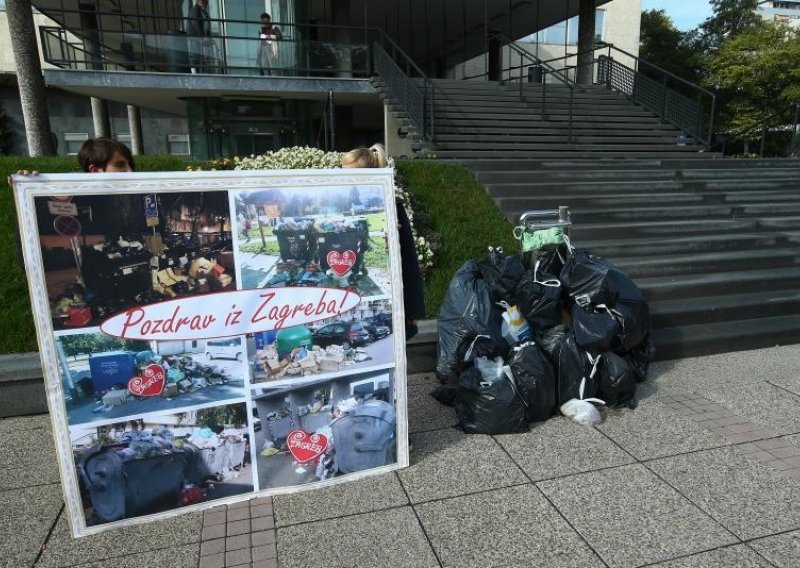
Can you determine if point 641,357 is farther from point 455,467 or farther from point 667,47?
point 667,47

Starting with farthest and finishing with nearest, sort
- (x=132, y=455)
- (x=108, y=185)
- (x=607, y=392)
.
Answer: (x=607, y=392)
(x=132, y=455)
(x=108, y=185)

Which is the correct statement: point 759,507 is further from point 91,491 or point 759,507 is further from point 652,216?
point 652,216

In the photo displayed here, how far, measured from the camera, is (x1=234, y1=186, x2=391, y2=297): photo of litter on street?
2742 millimetres

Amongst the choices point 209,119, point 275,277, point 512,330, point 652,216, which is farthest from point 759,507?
point 209,119

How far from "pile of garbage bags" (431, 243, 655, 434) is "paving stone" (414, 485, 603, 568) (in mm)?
730

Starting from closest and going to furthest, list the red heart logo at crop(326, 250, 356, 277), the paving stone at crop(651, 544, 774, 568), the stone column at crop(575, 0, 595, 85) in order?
the paving stone at crop(651, 544, 774, 568), the red heart logo at crop(326, 250, 356, 277), the stone column at crop(575, 0, 595, 85)

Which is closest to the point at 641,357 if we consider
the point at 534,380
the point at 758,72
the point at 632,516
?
the point at 534,380

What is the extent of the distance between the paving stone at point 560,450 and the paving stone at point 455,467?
90mm

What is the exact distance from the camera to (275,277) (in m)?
2.80

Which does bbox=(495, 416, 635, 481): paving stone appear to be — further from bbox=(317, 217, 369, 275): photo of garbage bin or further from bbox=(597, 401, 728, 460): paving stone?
bbox=(317, 217, 369, 275): photo of garbage bin

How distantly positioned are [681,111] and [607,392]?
488 inches

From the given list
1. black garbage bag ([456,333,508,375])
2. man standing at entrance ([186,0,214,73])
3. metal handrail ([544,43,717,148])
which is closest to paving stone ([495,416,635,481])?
black garbage bag ([456,333,508,375])

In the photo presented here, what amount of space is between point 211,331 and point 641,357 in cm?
324

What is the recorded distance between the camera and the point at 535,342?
388cm
